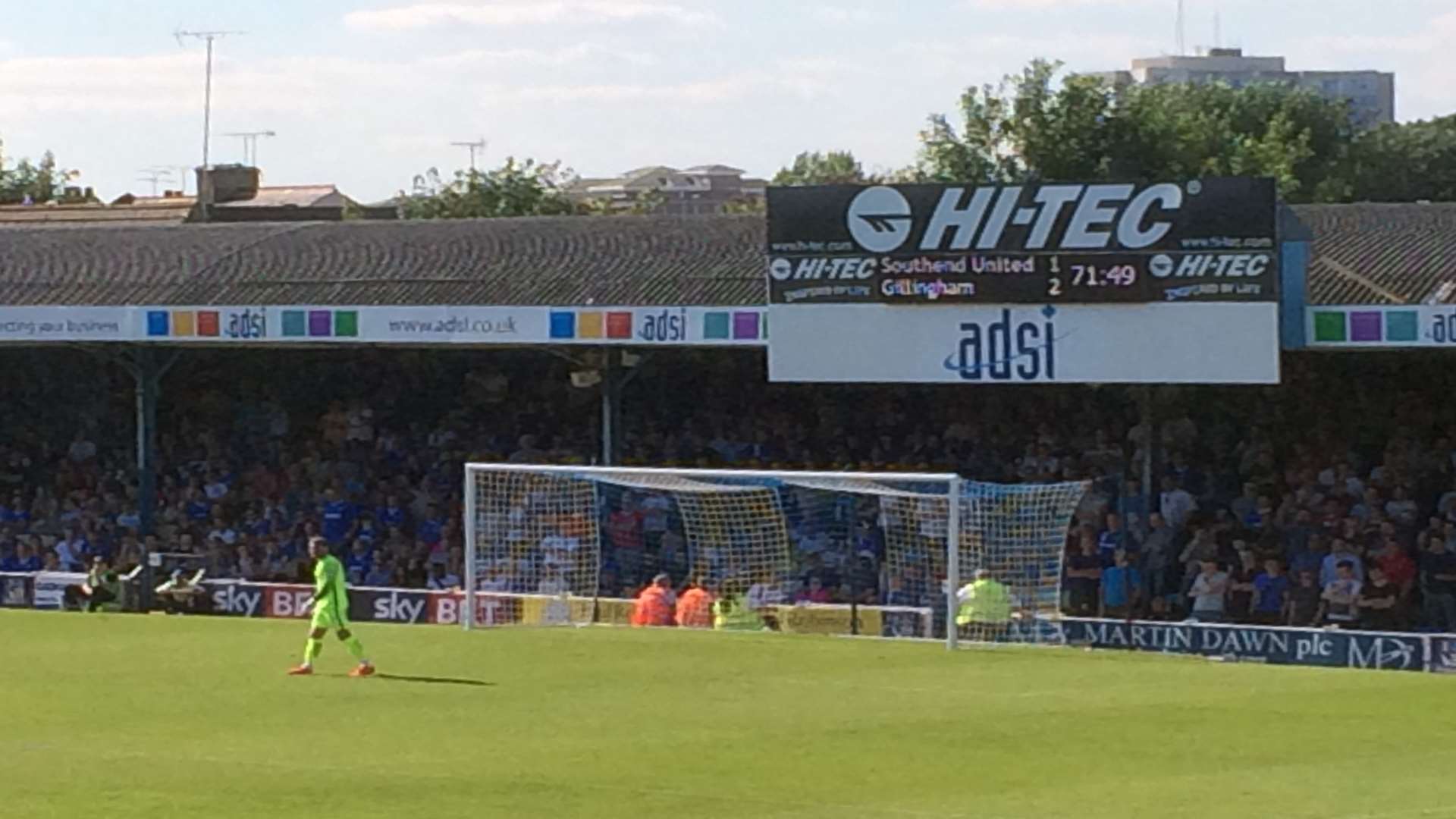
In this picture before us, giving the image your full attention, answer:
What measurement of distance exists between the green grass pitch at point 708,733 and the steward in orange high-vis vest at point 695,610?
210 cm

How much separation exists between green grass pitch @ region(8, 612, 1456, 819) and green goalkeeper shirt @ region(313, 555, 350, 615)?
0.70 metres

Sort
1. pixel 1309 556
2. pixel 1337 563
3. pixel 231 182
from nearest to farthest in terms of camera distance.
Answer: pixel 1337 563 → pixel 1309 556 → pixel 231 182

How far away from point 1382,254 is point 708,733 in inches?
571

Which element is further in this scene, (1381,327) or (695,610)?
(695,610)

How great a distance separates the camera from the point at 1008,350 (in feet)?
93.2

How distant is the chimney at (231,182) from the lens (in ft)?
228

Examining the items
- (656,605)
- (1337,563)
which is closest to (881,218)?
(656,605)

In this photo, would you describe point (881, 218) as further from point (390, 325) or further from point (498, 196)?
point (498, 196)

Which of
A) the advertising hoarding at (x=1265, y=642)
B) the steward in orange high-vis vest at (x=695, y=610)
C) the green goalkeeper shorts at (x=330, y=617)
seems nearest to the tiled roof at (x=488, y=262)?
the steward in orange high-vis vest at (x=695, y=610)

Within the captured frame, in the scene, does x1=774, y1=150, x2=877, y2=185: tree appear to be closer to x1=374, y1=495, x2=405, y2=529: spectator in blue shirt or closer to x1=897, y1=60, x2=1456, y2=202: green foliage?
x1=897, y1=60, x2=1456, y2=202: green foliage

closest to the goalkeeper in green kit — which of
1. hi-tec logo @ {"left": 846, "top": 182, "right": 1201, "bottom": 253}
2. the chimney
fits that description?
hi-tec logo @ {"left": 846, "top": 182, "right": 1201, "bottom": 253}

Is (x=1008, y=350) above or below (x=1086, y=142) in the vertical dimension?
below

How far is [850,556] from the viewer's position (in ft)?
91.7

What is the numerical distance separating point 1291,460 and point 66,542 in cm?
1753
